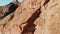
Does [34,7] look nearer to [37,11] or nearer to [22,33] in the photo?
[37,11]

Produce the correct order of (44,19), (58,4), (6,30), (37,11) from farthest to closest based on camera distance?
(6,30) → (37,11) → (44,19) → (58,4)

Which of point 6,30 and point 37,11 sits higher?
point 37,11

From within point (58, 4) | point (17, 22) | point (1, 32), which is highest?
point (58, 4)

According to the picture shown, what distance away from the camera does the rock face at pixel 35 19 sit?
23141mm

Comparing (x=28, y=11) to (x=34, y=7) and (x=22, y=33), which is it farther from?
(x=22, y=33)

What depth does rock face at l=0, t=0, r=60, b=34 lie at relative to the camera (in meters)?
23.1

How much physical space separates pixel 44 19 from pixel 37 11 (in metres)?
5.91

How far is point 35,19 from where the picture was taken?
102 ft

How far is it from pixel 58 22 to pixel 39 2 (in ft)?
32.1

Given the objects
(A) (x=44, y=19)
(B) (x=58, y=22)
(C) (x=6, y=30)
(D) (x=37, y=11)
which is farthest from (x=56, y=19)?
(C) (x=6, y=30)

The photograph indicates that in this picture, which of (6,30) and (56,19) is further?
(6,30)

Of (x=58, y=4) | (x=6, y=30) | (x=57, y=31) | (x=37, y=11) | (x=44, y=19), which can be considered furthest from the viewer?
A: (x=6, y=30)

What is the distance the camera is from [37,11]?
3134 centimetres

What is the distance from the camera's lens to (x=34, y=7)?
1275 inches
